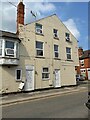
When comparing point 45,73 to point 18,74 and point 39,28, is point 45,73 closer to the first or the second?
point 18,74

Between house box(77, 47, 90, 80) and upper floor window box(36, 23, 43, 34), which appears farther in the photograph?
house box(77, 47, 90, 80)

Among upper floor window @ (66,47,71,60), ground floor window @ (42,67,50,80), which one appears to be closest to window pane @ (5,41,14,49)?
ground floor window @ (42,67,50,80)

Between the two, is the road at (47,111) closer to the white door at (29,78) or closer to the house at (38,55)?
the house at (38,55)

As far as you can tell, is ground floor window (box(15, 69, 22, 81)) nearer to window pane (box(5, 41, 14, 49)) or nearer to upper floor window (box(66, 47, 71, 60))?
window pane (box(5, 41, 14, 49))

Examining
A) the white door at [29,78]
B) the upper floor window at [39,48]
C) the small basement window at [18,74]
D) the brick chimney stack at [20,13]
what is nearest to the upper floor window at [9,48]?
the small basement window at [18,74]

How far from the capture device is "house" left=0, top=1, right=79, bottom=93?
1734 cm

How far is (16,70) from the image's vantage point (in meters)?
18.0

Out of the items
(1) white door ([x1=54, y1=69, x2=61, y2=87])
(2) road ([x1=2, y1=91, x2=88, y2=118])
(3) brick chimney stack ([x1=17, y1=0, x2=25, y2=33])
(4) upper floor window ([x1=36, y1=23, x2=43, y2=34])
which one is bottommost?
(2) road ([x1=2, y1=91, x2=88, y2=118])

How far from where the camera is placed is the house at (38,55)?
17344mm

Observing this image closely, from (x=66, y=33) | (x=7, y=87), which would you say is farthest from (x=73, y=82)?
(x=7, y=87)

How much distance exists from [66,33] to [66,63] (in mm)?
4495

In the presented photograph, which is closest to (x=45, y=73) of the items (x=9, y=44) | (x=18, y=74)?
(x=18, y=74)

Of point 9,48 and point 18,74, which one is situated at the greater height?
point 9,48

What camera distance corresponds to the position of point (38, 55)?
67.7ft
